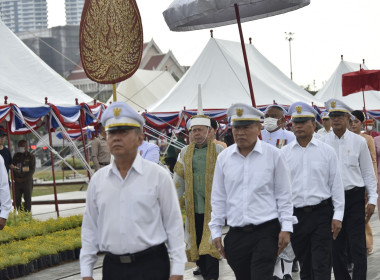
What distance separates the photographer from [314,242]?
21.0 ft

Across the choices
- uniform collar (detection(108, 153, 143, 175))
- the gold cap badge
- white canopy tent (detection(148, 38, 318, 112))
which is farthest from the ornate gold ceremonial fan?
white canopy tent (detection(148, 38, 318, 112))

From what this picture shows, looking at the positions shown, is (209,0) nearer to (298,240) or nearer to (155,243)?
(298,240)

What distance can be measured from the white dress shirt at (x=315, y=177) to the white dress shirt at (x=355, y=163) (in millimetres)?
876

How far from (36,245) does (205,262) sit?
11.5 ft

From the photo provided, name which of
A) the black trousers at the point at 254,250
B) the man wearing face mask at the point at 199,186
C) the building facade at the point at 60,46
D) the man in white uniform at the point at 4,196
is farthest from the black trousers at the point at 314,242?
the building facade at the point at 60,46

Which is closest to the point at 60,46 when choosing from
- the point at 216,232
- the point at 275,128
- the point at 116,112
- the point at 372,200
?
the point at 275,128

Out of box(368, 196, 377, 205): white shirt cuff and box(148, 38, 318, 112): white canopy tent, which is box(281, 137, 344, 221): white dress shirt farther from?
box(148, 38, 318, 112): white canopy tent

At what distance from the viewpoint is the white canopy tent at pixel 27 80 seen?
590 inches

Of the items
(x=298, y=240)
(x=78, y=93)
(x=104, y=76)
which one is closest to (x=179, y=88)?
(x=78, y=93)

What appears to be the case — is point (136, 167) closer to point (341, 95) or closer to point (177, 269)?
point (177, 269)

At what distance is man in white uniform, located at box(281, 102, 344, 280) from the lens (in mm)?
6383

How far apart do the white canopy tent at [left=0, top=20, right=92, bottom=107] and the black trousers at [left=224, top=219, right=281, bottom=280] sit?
9.82 m

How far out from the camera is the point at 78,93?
55.0ft

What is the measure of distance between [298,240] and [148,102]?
964 inches
